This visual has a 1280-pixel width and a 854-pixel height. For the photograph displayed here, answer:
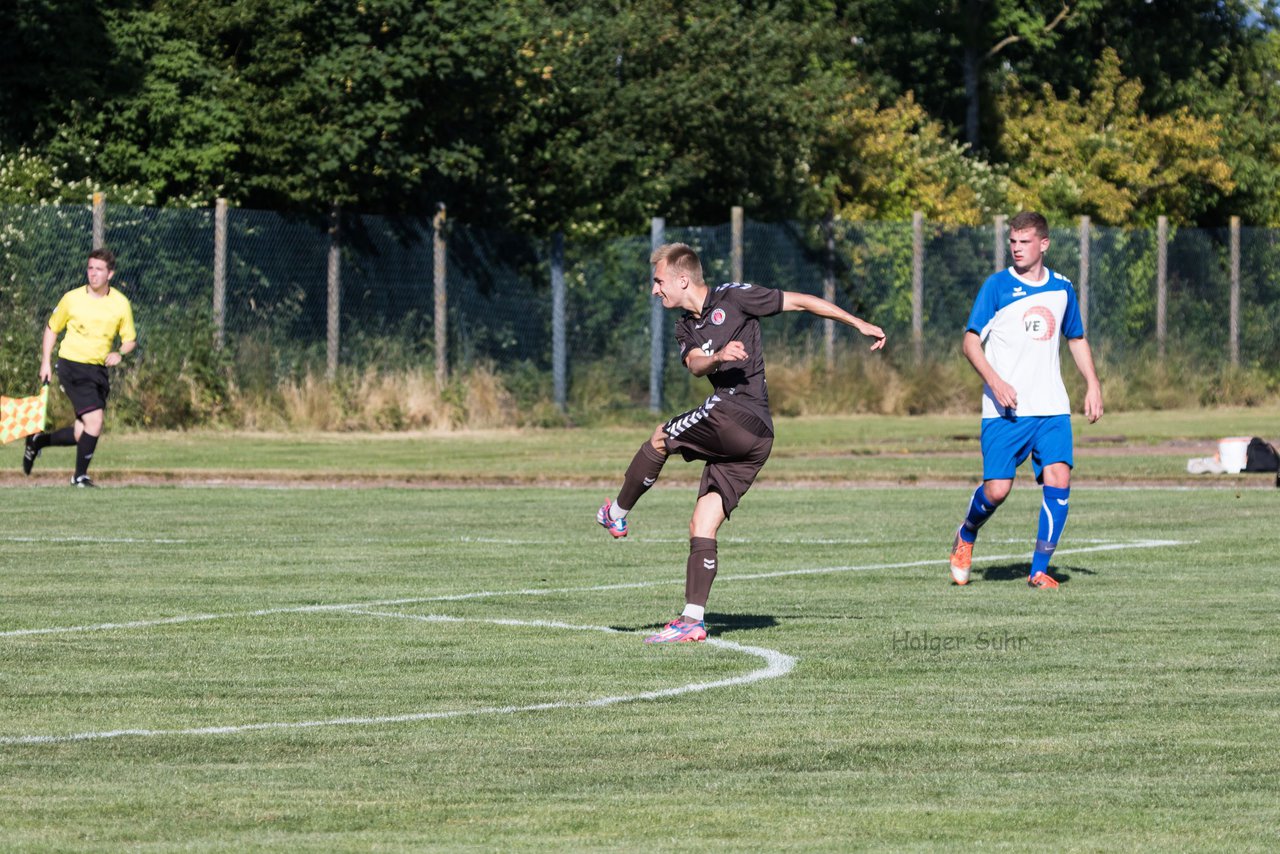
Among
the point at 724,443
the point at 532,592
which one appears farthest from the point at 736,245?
the point at 724,443

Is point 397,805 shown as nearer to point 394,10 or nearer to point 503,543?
point 503,543

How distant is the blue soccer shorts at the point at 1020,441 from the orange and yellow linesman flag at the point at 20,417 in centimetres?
1128

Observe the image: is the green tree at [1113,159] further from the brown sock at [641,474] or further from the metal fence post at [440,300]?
the brown sock at [641,474]

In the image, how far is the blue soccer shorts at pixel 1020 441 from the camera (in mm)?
13206

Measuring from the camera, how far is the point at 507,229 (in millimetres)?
33750

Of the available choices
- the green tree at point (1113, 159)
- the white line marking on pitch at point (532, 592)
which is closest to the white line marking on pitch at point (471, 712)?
the white line marking on pitch at point (532, 592)

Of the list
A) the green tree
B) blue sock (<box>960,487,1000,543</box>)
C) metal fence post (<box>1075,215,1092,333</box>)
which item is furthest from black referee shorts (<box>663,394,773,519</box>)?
the green tree

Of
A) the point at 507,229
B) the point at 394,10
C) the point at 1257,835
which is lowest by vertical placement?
the point at 1257,835

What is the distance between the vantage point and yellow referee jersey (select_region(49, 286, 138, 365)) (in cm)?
2059

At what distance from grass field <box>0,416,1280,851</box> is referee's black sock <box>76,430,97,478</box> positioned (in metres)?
1.91

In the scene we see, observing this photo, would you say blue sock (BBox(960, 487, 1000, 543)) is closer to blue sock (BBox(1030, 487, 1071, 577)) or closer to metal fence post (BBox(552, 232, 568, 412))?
blue sock (BBox(1030, 487, 1071, 577))

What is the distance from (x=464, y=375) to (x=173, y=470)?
364 inches

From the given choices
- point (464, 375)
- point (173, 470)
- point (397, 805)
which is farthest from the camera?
point (464, 375)

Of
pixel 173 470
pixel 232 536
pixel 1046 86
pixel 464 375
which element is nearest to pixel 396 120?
pixel 464 375
